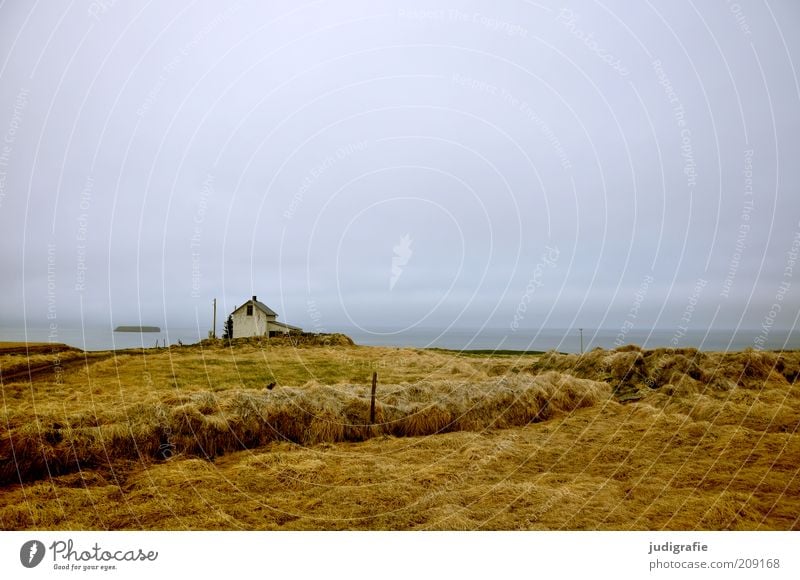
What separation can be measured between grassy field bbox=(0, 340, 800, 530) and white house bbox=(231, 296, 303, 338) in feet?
77.4

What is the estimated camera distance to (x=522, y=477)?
7.75 metres

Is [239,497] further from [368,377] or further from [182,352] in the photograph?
[182,352]

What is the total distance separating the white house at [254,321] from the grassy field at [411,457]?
2359cm

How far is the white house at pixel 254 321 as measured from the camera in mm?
38219

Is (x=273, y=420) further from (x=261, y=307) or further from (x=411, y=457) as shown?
(x=261, y=307)

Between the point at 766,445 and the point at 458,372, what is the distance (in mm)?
11267

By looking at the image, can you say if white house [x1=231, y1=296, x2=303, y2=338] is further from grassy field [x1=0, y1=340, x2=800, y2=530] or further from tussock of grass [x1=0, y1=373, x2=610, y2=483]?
tussock of grass [x1=0, y1=373, x2=610, y2=483]

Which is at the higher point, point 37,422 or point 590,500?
point 37,422

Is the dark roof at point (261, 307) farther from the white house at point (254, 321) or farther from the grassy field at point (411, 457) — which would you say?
the grassy field at point (411, 457)

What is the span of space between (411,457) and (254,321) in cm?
3225

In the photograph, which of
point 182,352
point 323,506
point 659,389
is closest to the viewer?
point 323,506

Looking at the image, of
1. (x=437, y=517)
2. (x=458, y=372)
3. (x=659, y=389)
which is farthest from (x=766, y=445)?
(x=458, y=372)

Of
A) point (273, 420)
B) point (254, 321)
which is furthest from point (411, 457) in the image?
point (254, 321)

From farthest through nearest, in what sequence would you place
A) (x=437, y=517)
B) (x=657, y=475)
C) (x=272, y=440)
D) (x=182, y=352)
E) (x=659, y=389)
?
(x=182, y=352) < (x=659, y=389) < (x=272, y=440) < (x=657, y=475) < (x=437, y=517)
